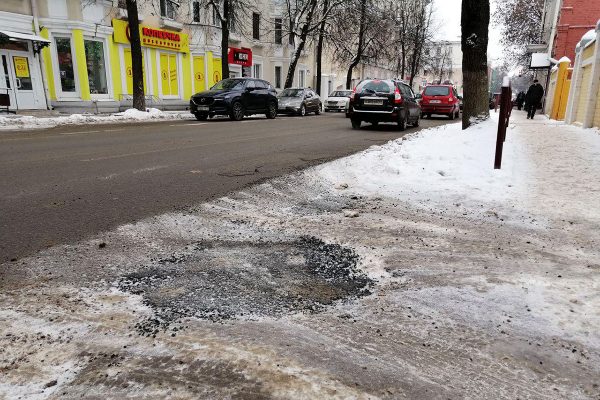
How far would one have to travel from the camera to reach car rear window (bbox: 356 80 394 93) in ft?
45.4

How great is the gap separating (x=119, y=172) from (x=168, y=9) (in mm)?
22150

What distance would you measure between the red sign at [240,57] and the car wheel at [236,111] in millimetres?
12618

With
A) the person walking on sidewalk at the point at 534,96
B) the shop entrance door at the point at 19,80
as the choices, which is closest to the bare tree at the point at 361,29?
the person walking on sidewalk at the point at 534,96

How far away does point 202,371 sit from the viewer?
1918mm

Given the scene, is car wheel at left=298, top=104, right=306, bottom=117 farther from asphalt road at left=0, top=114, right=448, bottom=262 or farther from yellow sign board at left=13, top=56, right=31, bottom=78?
yellow sign board at left=13, top=56, right=31, bottom=78

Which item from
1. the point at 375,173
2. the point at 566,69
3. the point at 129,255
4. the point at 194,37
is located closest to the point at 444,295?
the point at 129,255

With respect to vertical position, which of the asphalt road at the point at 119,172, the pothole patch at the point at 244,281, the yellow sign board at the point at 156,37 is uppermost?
the yellow sign board at the point at 156,37

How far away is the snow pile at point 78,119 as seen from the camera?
14303 millimetres

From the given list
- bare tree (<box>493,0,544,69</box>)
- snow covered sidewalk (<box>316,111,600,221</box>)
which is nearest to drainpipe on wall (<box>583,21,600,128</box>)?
snow covered sidewalk (<box>316,111,600,221</box>)

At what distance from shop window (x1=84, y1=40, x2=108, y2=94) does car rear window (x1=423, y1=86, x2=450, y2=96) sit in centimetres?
1631

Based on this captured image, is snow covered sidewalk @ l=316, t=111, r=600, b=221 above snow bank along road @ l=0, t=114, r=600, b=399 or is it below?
above

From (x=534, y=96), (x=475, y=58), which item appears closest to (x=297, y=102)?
(x=534, y=96)

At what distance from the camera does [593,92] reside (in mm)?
12391

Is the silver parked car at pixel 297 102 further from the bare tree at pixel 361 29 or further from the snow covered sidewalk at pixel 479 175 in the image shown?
the snow covered sidewalk at pixel 479 175
